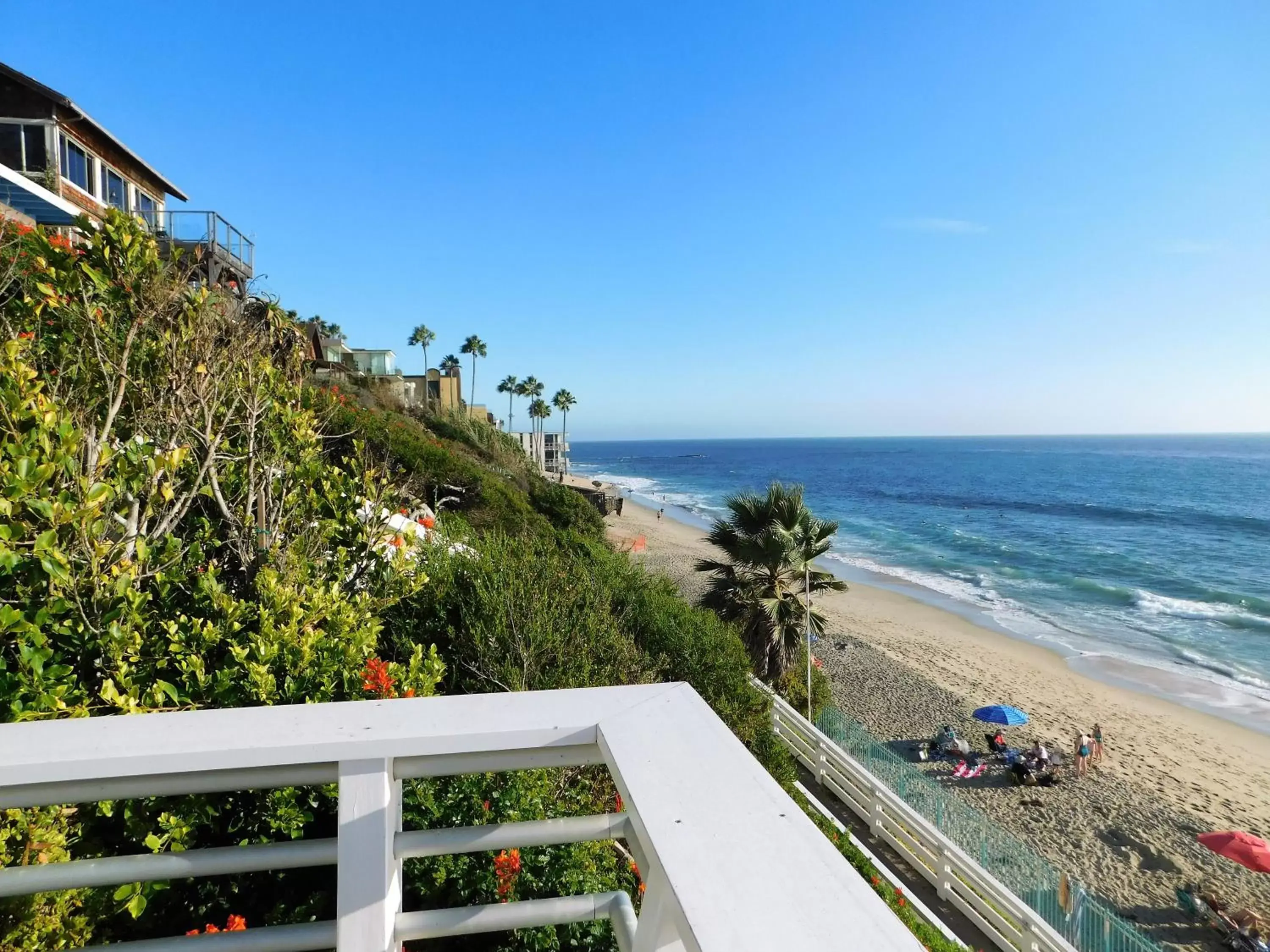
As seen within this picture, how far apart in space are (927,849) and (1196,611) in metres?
27.2

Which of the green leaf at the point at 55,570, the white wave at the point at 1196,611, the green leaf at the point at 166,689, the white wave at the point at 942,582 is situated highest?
the green leaf at the point at 55,570

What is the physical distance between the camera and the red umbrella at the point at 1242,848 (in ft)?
33.0

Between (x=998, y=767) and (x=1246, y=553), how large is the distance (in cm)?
3785

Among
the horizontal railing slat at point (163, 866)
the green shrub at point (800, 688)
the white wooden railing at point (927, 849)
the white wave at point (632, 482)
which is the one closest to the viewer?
the horizontal railing slat at point (163, 866)

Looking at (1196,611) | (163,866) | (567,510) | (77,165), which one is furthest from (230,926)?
(1196,611)

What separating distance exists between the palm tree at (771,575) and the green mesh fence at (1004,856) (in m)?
1.78

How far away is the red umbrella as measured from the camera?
33.0ft

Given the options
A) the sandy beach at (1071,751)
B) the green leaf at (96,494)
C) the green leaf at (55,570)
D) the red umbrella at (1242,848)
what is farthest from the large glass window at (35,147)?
the red umbrella at (1242,848)

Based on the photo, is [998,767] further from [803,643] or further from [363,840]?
[363,840]

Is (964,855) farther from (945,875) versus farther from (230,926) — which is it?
(230,926)

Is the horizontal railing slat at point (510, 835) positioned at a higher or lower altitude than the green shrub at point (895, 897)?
higher

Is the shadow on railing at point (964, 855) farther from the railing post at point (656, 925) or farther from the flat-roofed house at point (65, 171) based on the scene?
the flat-roofed house at point (65, 171)

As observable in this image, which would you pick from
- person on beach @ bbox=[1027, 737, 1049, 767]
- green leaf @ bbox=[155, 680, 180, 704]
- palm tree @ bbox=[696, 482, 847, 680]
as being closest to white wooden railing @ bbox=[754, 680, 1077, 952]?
palm tree @ bbox=[696, 482, 847, 680]

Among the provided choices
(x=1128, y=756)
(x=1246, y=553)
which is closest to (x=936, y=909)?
(x=1128, y=756)
